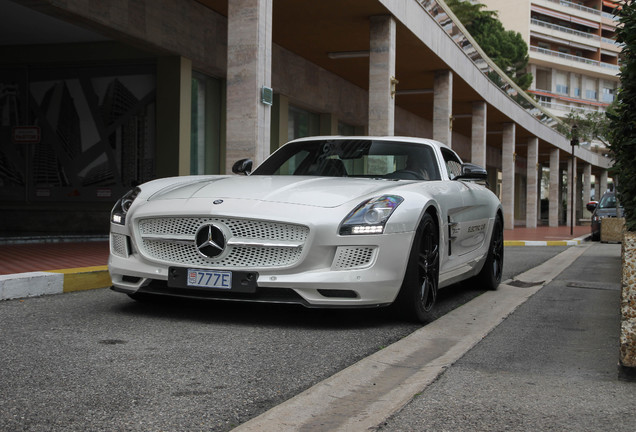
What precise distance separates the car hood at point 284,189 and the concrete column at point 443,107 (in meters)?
15.5

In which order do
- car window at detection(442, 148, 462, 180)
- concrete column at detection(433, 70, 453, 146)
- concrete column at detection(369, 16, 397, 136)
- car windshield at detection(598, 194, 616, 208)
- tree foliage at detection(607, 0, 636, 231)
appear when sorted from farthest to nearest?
car windshield at detection(598, 194, 616, 208) < concrete column at detection(433, 70, 453, 146) < concrete column at detection(369, 16, 397, 136) < car window at detection(442, 148, 462, 180) < tree foliage at detection(607, 0, 636, 231)

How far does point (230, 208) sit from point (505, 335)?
6.37ft

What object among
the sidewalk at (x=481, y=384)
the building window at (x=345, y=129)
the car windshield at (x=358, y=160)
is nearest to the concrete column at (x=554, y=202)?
the building window at (x=345, y=129)

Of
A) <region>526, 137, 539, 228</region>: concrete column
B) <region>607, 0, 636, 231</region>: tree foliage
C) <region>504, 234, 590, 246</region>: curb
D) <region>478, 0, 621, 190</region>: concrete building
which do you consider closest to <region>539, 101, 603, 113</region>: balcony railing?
<region>478, 0, 621, 190</region>: concrete building

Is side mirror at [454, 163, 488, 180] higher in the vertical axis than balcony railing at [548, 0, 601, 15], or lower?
lower

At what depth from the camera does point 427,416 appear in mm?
2686

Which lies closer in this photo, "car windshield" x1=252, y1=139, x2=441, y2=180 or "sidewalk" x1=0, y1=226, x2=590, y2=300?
"sidewalk" x1=0, y1=226, x2=590, y2=300

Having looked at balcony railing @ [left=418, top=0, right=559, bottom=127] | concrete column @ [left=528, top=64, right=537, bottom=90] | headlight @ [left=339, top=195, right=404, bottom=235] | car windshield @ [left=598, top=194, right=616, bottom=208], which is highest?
concrete column @ [left=528, top=64, right=537, bottom=90]

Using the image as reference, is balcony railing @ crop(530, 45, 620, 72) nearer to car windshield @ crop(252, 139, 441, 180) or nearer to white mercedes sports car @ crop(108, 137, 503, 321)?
car windshield @ crop(252, 139, 441, 180)

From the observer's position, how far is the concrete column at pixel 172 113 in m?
14.3

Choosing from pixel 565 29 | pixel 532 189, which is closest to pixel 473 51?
pixel 532 189

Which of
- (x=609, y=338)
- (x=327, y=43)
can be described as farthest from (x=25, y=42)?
(x=609, y=338)

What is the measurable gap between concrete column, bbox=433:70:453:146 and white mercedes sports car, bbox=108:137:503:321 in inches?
603

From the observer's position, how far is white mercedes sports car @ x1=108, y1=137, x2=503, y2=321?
434 cm
